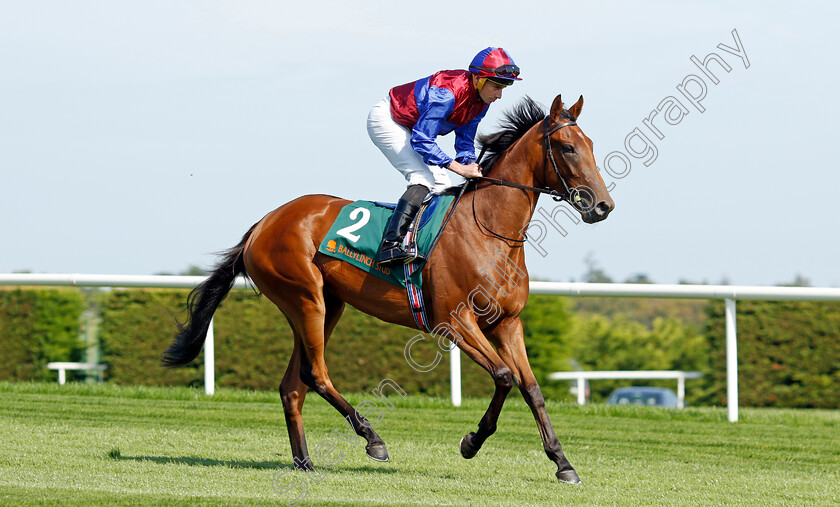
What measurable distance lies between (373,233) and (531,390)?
3.94 ft

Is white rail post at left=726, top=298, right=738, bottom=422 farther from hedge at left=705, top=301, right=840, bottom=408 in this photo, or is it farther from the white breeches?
hedge at left=705, top=301, right=840, bottom=408

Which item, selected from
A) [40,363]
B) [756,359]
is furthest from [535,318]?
[40,363]

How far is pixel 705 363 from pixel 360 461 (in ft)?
49.9

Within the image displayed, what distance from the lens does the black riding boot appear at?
16.5 feet

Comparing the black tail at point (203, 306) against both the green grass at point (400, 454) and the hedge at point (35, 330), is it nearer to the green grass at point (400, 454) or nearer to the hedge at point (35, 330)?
the green grass at point (400, 454)

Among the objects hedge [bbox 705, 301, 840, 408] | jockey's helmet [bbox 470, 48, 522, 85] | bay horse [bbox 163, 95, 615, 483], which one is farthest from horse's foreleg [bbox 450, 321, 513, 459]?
hedge [bbox 705, 301, 840, 408]

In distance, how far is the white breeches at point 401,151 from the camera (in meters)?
5.32

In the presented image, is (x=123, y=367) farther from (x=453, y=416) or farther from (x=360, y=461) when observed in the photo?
(x=360, y=461)

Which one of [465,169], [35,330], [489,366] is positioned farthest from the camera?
[35,330]

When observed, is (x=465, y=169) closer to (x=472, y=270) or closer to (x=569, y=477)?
(x=472, y=270)

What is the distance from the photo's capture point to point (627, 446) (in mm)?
6277

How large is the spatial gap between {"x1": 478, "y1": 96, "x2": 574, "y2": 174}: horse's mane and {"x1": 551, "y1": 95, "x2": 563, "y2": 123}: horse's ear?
1.08 feet

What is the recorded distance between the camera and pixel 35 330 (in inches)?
448

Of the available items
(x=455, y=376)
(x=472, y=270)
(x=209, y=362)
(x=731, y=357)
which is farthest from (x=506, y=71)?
(x=209, y=362)
